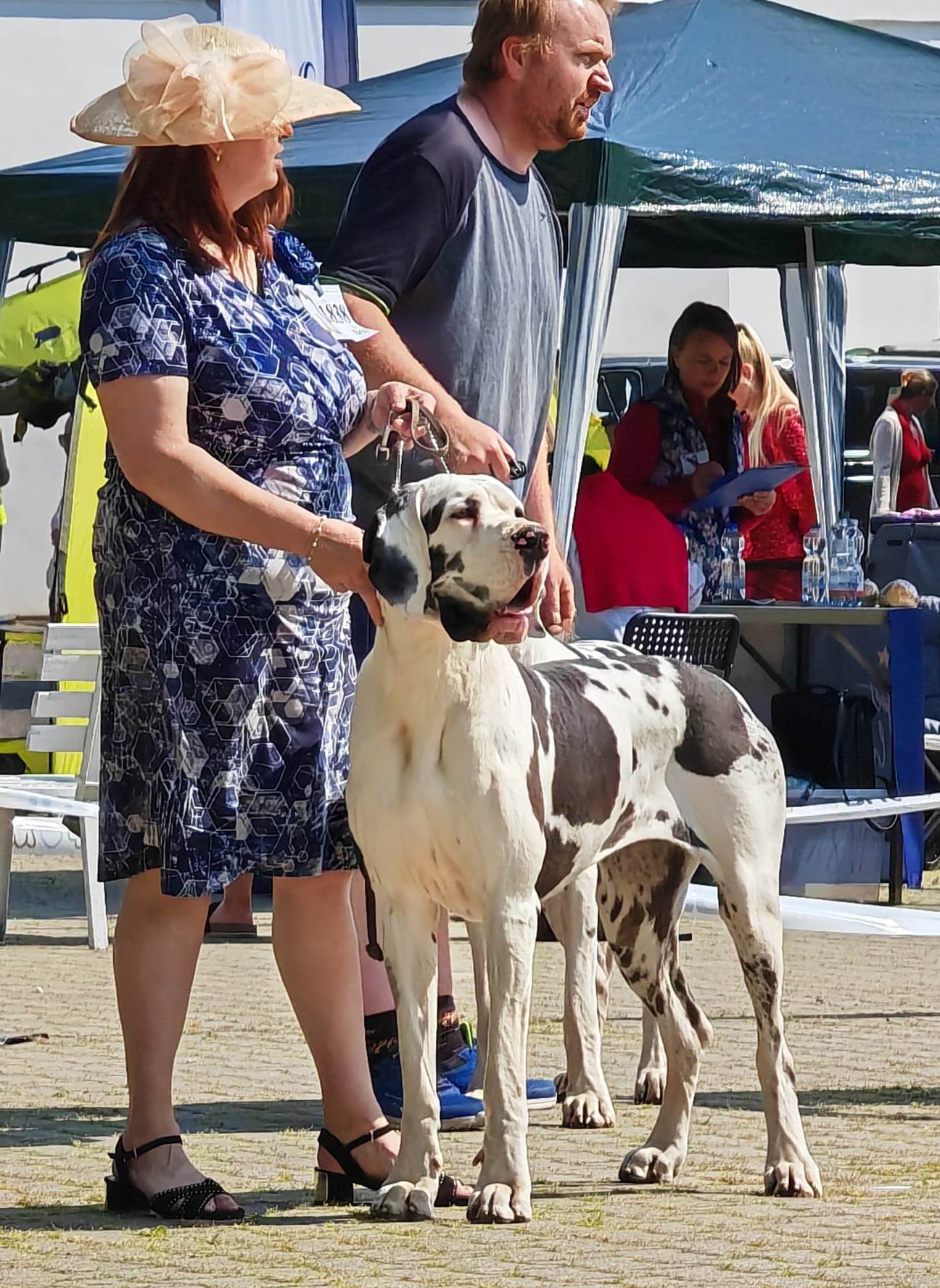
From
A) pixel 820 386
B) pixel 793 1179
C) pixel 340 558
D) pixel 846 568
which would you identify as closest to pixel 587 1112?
pixel 793 1179

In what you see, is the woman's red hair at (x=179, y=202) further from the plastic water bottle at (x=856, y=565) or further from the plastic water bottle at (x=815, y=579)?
the plastic water bottle at (x=815, y=579)

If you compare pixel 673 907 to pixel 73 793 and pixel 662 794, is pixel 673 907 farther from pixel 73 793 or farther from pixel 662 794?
pixel 73 793

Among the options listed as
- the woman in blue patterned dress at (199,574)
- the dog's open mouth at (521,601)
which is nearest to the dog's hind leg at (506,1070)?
the woman in blue patterned dress at (199,574)

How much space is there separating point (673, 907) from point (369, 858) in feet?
3.06

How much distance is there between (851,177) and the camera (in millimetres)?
10164

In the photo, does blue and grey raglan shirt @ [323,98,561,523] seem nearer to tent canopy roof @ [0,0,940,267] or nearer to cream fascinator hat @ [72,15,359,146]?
cream fascinator hat @ [72,15,359,146]

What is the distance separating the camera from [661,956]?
15.0 ft

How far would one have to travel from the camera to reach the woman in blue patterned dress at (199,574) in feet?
12.7

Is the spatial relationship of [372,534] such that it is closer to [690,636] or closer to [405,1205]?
[405,1205]

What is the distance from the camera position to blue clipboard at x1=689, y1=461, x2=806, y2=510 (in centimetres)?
977

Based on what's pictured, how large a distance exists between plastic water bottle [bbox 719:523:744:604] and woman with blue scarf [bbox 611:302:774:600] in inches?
11.0

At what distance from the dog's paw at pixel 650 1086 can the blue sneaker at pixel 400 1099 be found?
0.50 metres

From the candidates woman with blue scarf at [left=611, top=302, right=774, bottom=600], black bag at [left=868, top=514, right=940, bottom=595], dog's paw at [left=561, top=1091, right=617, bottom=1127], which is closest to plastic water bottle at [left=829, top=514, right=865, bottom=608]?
black bag at [left=868, top=514, right=940, bottom=595]

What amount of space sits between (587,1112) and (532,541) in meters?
1.87
